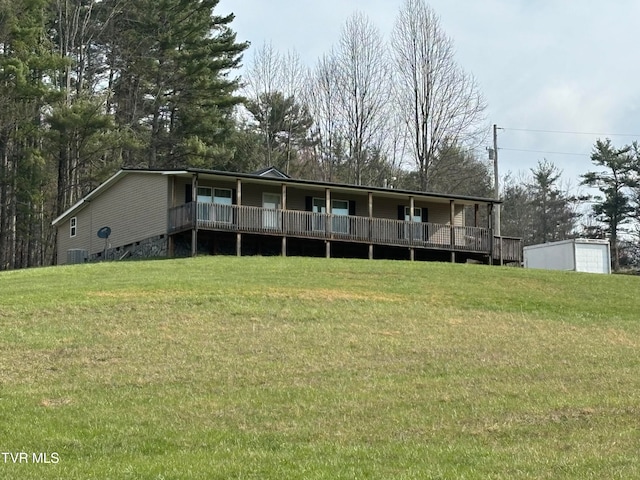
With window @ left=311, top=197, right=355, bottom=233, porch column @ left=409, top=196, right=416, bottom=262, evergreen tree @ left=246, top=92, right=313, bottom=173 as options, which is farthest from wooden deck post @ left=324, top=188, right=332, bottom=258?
evergreen tree @ left=246, top=92, right=313, bottom=173

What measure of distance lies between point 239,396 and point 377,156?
1533 inches

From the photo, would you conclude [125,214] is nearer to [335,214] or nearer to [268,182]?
[268,182]

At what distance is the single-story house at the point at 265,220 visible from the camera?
2816 centimetres

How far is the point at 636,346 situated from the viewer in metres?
15.2

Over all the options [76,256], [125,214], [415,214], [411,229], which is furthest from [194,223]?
[415,214]

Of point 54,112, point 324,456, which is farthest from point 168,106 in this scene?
point 324,456

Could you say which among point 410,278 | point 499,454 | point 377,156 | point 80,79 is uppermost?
point 80,79

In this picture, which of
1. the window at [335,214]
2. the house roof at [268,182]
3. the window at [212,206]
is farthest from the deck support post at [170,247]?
the window at [335,214]

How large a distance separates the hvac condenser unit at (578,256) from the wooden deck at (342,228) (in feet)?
4.08

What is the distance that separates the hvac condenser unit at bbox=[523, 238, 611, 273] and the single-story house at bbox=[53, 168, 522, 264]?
1385mm

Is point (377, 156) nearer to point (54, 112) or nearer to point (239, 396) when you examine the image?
point (54, 112)

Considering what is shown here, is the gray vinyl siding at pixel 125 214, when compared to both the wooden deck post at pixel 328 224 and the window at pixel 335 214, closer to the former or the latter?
the window at pixel 335 214

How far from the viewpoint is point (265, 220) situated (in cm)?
2852

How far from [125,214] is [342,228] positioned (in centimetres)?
856
